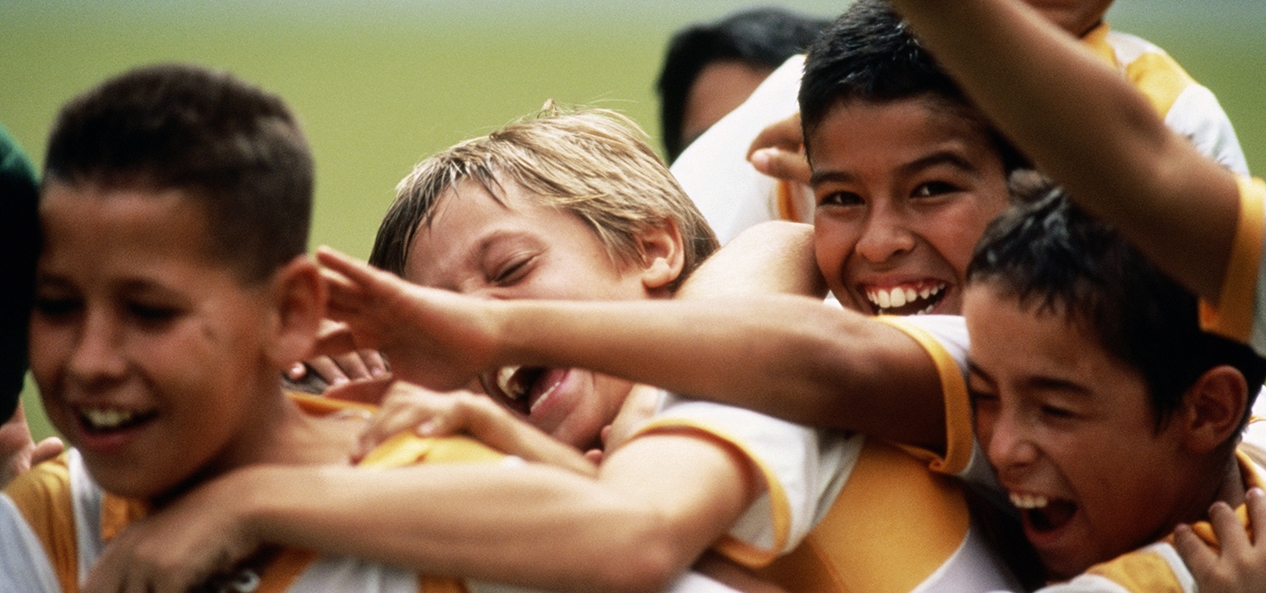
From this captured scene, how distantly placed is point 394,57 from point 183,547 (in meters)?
9.44

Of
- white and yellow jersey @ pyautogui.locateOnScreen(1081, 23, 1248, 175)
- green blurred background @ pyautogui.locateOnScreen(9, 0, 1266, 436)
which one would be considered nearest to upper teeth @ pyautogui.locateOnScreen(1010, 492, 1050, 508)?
white and yellow jersey @ pyautogui.locateOnScreen(1081, 23, 1248, 175)

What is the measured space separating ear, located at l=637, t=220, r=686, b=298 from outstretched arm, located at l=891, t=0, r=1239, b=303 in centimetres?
68

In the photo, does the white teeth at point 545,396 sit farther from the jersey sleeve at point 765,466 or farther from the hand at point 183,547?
the hand at point 183,547

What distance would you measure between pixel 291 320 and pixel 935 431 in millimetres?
650

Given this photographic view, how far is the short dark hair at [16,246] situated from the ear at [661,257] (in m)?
0.72

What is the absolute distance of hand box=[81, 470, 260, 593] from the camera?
119cm

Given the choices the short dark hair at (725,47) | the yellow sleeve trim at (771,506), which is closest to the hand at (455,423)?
the yellow sleeve trim at (771,506)

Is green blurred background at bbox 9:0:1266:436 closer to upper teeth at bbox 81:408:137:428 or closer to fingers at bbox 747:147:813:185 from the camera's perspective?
fingers at bbox 747:147:813:185

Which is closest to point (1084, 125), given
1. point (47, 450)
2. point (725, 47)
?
point (47, 450)

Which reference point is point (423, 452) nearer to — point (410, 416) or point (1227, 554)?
point (410, 416)

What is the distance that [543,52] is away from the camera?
1053 centimetres

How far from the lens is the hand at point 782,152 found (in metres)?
2.18

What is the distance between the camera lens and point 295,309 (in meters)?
1.30

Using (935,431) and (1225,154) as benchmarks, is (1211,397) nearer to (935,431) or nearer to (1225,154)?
(935,431)
